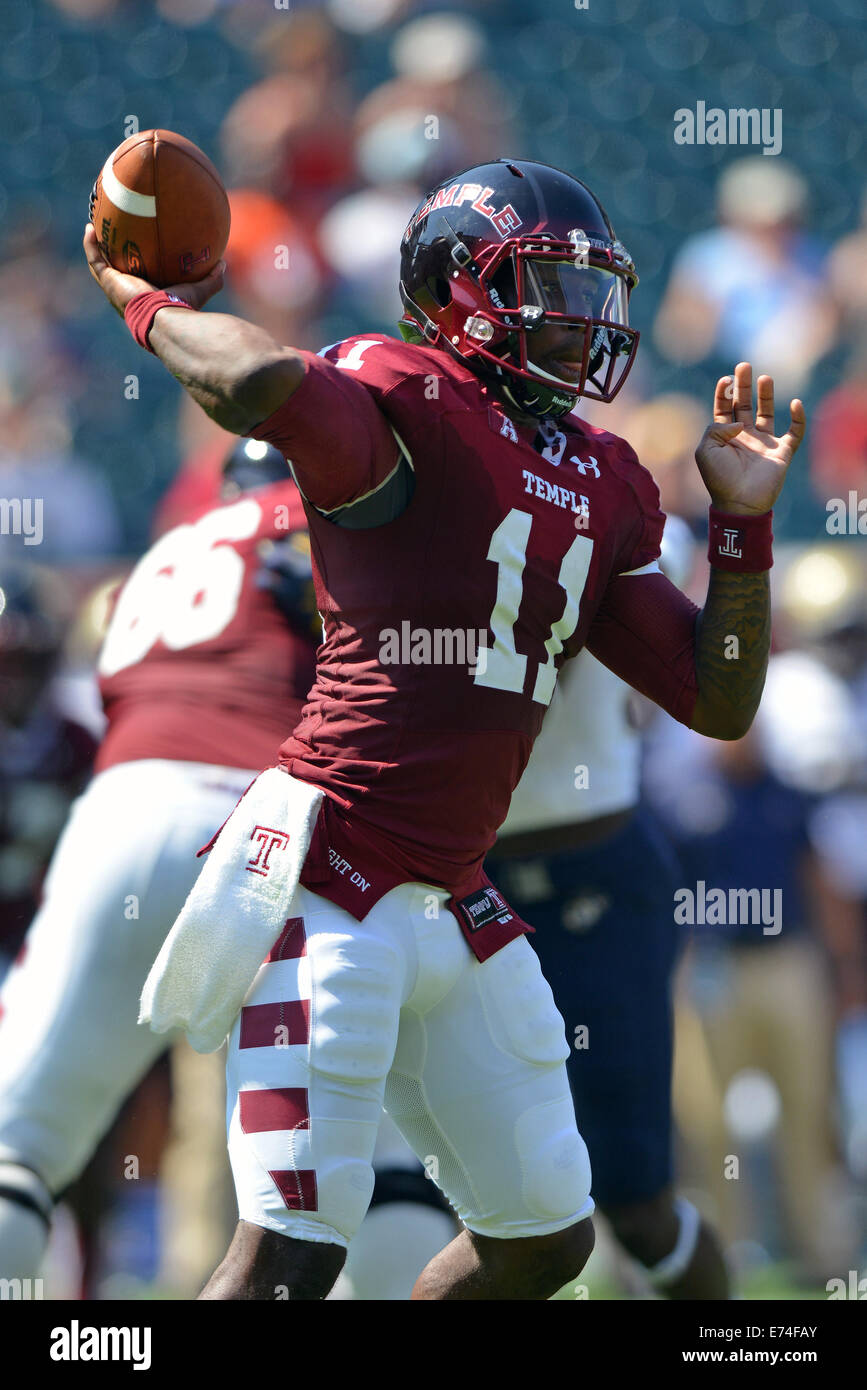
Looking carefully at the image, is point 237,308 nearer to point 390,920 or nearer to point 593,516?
point 593,516

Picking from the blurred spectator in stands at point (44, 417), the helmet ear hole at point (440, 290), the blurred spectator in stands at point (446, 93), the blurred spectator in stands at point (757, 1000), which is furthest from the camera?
the blurred spectator in stands at point (446, 93)

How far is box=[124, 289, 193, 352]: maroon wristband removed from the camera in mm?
2062

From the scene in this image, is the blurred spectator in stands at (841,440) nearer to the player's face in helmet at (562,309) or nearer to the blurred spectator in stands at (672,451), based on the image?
the blurred spectator in stands at (672,451)

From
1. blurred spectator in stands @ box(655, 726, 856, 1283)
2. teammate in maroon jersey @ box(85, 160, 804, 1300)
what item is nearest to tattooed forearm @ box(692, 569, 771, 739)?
teammate in maroon jersey @ box(85, 160, 804, 1300)

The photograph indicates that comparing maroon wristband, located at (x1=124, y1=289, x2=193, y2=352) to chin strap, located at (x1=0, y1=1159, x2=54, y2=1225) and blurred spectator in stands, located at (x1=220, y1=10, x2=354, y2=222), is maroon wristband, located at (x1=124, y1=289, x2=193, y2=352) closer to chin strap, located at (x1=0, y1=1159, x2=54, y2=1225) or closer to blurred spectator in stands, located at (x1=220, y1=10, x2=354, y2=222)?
chin strap, located at (x1=0, y1=1159, x2=54, y2=1225)

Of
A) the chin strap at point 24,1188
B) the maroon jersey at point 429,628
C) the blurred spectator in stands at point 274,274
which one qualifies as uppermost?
the blurred spectator in stands at point 274,274

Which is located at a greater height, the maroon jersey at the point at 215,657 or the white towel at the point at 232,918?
the maroon jersey at the point at 215,657

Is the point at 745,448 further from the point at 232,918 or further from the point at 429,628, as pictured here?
the point at 232,918

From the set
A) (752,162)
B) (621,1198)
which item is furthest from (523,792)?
(752,162)

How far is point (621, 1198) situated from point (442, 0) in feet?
16.1

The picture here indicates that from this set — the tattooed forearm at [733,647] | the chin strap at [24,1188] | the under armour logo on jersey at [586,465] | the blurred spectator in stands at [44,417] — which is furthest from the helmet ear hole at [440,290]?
the blurred spectator in stands at [44,417]

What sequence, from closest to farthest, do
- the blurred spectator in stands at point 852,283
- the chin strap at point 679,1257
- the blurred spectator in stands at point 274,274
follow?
the chin strap at point 679,1257 < the blurred spectator in stands at point 274,274 < the blurred spectator in stands at point 852,283

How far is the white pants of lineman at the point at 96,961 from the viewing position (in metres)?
2.95

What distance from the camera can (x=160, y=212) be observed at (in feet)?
7.36
